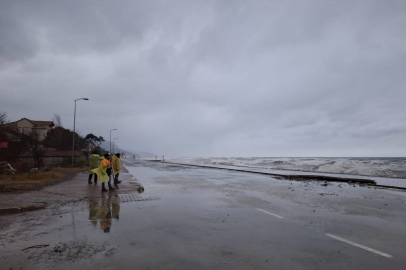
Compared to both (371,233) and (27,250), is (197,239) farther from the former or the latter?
(371,233)

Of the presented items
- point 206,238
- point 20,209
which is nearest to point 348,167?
point 206,238

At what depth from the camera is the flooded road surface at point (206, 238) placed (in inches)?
167

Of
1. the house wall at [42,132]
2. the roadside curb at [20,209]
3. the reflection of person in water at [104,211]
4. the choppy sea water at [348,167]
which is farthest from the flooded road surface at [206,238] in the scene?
the house wall at [42,132]

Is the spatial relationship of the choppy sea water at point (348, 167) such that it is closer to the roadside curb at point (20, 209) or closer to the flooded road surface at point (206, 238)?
the flooded road surface at point (206, 238)

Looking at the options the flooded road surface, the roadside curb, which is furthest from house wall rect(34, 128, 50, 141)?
the flooded road surface

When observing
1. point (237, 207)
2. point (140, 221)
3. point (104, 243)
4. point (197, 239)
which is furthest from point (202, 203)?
point (104, 243)

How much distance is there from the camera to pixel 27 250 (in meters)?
4.63

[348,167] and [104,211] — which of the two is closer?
[104,211]

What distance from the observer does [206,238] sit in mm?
5449

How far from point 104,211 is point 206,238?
4.01m

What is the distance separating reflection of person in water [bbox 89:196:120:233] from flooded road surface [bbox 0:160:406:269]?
3 centimetres

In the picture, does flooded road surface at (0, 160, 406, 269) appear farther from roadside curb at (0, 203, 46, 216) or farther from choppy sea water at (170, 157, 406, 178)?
choppy sea water at (170, 157, 406, 178)

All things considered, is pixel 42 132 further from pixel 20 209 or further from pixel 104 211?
pixel 104 211

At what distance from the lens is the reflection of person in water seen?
658 cm
